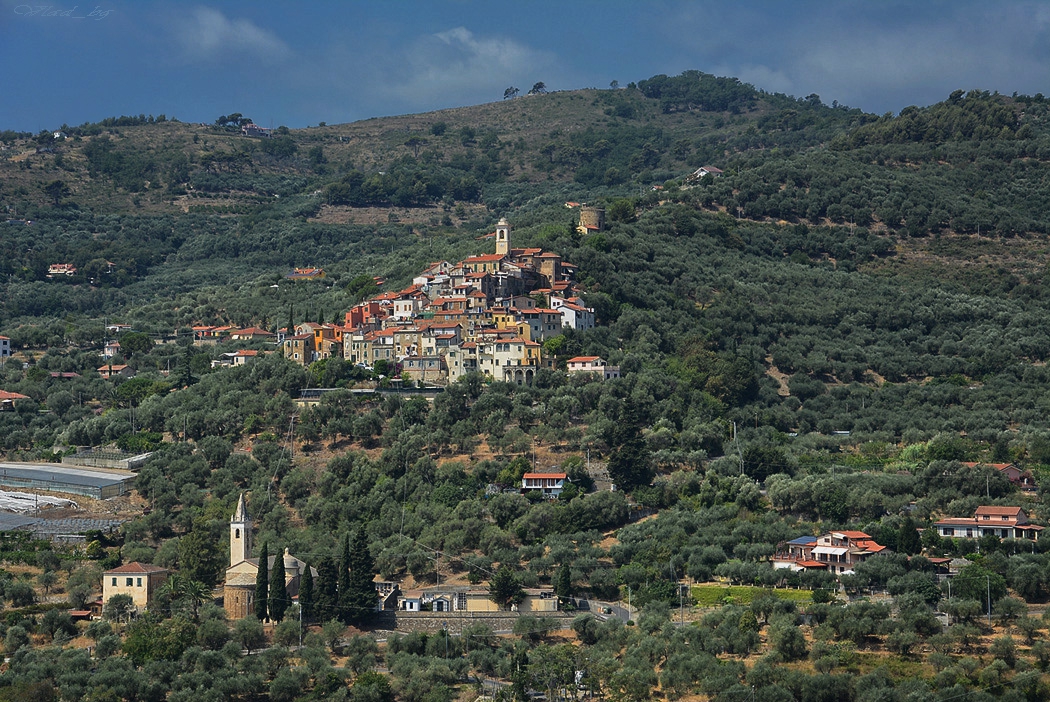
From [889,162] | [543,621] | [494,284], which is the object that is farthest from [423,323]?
[889,162]

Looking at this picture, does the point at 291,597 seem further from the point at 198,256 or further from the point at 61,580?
the point at 198,256

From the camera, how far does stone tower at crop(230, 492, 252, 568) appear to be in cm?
6525

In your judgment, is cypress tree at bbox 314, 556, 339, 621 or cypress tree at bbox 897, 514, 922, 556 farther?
cypress tree at bbox 897, 514, 922, 556

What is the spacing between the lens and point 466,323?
8888 cm

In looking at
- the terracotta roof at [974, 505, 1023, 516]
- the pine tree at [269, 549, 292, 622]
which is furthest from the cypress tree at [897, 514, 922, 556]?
the pine tree at [269, 549, 292, 622]

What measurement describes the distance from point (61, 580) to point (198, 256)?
92.3 meters

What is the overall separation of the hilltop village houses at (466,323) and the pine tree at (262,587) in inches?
912

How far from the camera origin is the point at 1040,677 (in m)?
53.6

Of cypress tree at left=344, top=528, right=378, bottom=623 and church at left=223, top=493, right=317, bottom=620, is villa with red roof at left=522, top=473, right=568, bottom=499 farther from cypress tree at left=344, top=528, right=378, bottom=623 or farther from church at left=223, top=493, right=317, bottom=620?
church at left=223, top=493, right=317, bottom=620

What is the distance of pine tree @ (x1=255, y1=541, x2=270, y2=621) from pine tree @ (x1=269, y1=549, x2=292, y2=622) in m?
0.25

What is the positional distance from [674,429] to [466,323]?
14895 millimetres

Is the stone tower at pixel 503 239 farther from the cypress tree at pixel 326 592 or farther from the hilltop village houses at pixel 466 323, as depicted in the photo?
the cypress tree at pixel 326 592

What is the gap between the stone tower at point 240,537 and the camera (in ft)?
214

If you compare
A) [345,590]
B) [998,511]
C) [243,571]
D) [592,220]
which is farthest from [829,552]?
[592,220]
